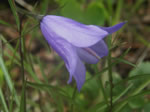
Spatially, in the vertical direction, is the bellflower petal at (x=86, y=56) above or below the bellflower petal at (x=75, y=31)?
below

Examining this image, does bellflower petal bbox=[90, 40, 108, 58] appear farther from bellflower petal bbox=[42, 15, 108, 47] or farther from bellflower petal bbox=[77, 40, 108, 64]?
bellflower petal bbox=[42, 15, 108, 47]

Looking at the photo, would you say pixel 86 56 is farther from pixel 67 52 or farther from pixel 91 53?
pixel 67 52

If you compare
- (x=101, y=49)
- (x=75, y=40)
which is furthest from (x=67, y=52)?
(x=101, y=49)

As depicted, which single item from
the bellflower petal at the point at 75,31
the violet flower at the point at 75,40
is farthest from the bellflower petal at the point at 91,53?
the bellflower petal at the point at 75,31

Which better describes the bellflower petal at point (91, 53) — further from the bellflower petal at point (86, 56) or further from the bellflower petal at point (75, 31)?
the bellflower petal at point (75, 31)

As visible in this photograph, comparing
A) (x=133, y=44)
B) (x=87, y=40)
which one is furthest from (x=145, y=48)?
(x=87, y=40)

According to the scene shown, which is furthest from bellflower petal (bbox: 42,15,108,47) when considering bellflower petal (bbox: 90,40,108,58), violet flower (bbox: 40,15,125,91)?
bellflower petal (bbox: 90,40,108,58)

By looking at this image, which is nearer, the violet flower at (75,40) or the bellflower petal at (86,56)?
the violet flower at (75,40)
